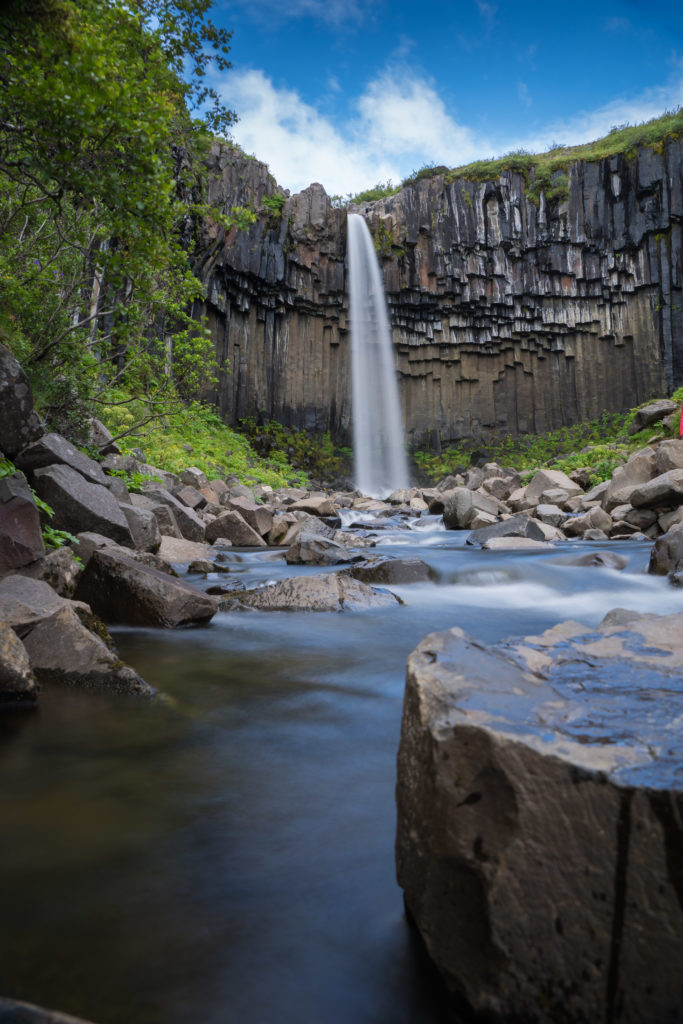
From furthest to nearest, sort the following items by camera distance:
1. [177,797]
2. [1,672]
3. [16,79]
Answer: [16,79] → [1,672] → [177,797]

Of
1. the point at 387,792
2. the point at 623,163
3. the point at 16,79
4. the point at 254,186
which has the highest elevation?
the point at 623,163

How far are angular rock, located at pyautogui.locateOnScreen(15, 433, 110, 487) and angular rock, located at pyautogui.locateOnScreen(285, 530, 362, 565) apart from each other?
117 inches

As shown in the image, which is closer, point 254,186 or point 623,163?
point 254,186

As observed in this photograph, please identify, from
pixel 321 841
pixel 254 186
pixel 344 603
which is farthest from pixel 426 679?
pixel 254 186

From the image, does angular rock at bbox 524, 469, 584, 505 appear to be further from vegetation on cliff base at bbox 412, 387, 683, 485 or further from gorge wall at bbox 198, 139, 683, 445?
gorge wall at bbox 198, 139, 683, 445

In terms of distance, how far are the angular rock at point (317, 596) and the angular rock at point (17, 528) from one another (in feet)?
6.45

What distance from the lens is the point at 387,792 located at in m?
2.34

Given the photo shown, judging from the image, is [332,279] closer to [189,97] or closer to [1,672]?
[189,97]

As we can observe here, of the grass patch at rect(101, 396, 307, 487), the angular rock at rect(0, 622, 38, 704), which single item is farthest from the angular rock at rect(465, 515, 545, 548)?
the angular rock at rect(0, 622, 38, 704)

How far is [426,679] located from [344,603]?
14.1ft

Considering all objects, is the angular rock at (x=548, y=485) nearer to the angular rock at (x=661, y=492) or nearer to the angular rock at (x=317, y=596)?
the angular rock at (x=661, y=492)

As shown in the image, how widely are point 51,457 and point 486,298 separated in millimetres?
29416

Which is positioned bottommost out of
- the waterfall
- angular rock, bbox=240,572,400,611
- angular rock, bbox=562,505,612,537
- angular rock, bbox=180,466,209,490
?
angular rock, bbox=240,572,400,611

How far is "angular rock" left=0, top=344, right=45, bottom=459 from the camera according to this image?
5445mm
